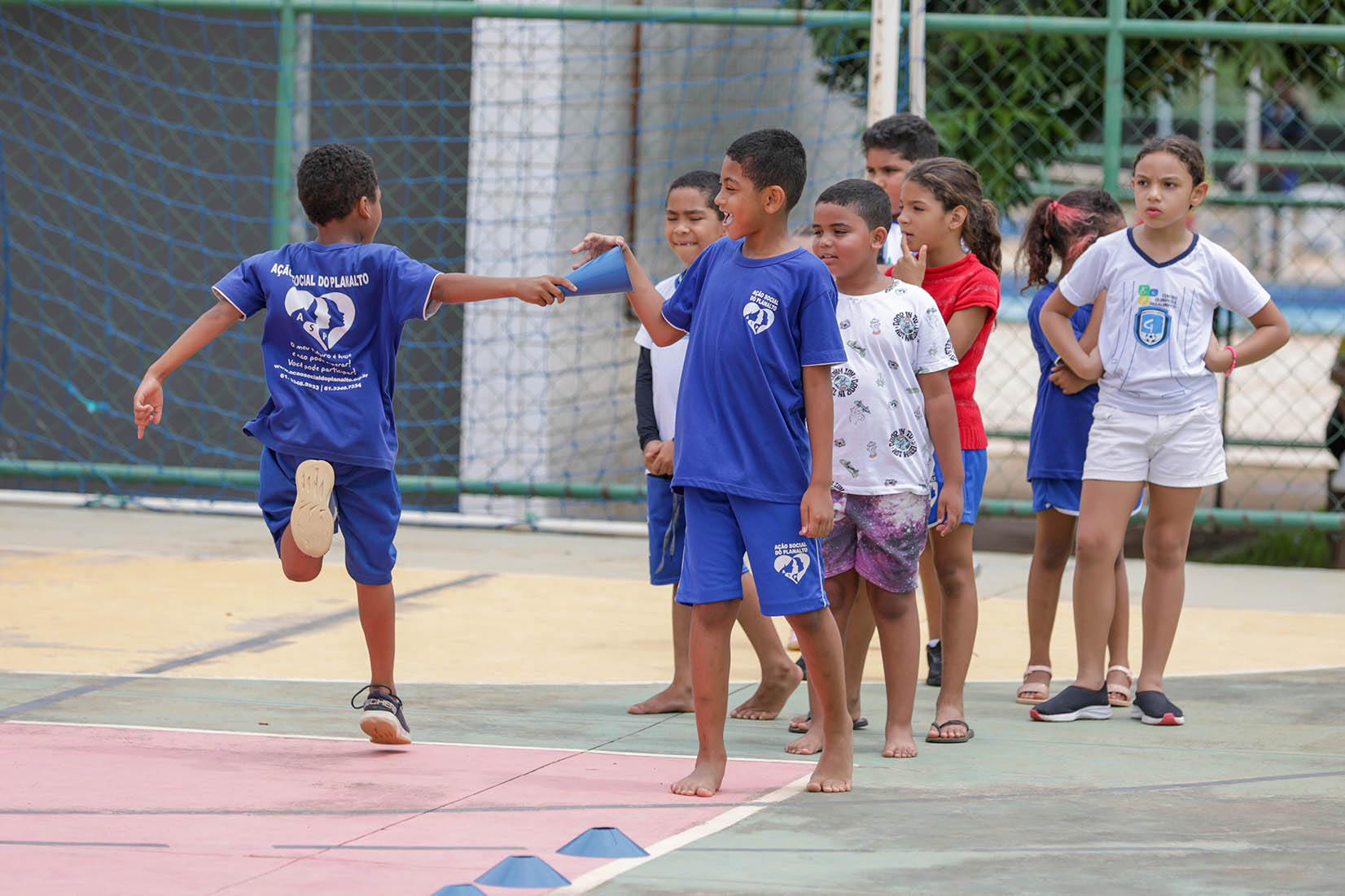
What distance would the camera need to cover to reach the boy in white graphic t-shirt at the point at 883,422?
4.64 m

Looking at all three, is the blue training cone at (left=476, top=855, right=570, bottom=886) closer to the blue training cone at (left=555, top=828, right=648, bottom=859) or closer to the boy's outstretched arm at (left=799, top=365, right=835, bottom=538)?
the blue training cone at (left=555, top=828, right=648, bottom=859)

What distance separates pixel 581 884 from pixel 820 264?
1.65 metres

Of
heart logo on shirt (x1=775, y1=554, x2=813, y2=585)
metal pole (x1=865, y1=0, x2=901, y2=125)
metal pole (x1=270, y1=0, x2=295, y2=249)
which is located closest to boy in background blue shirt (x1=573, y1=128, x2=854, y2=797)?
heart logo on shirt (x1=775, y1=554, x2=813, y2=585)

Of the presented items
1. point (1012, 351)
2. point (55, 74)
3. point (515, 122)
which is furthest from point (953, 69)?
point (1012, 351)

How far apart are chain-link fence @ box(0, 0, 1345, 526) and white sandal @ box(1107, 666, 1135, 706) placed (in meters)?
4.05

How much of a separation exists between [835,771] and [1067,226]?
2.29 m

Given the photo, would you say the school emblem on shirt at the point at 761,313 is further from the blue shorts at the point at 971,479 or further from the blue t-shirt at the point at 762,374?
the blue shorts at the point at 971,479

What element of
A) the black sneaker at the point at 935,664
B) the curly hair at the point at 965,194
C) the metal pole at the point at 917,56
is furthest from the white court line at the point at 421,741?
the metal pole at the point at 917,56

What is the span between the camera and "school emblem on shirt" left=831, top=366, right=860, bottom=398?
466 centimetres

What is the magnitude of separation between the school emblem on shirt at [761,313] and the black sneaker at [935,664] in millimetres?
2067

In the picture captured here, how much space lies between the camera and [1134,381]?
5.21 m

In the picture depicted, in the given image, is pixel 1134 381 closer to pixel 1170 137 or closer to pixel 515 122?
pixel 1170 137

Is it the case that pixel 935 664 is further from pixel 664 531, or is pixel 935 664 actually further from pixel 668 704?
pixel 664 531

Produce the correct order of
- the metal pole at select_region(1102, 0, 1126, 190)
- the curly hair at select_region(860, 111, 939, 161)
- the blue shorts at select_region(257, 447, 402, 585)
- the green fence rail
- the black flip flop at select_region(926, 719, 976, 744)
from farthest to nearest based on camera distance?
1. the metal pole at select_region(1102, 0, 1126, 190)
2. the green fence rail
3. the curly hair at select_region(860, 111, 939, 161)
4. the black flip flop at select_region(926, 719, 976, 744)
5. the blue shorts at select_region(257, 447, 402, 585)
